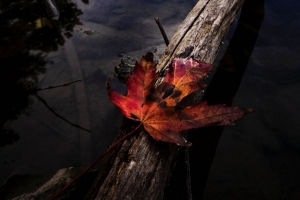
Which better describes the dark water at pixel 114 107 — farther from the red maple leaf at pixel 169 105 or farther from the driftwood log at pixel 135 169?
the red maple leaf at pixel 169 105

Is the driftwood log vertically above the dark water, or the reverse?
the driftwood log

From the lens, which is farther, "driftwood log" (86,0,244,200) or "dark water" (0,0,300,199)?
"dark water" (0,0,300,199)

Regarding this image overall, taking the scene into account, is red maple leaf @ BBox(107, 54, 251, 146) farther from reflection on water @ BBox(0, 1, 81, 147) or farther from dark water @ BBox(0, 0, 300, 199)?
reflection on water @ BBox(0, 1, 81, 147)

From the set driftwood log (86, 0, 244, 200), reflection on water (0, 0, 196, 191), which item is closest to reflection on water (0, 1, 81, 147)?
reflection on water (0, 0, 196, 191)

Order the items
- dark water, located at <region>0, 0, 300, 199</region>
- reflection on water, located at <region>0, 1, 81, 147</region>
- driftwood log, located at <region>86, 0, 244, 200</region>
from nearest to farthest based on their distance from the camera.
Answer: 1. driftwood log, located at <region>86, 0, 244, 200</region>
2. dark water, located at <region>0, 0, 300, 199</region>
3. reflection on water, located at <region>0, 1, 81, 147</region>

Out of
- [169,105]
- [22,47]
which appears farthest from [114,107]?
[22,47]

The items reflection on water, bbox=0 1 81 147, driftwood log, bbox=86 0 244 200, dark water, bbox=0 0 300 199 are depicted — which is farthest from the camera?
reflection on water, bbox=0 1 81 147

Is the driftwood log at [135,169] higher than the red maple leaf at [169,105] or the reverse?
the reverse

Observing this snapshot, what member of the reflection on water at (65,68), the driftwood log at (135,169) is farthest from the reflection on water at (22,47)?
the driftwood log at (135,169)
